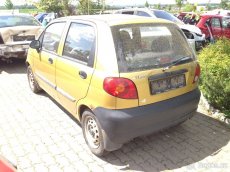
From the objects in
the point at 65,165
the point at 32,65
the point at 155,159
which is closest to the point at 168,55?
the point at 155,159

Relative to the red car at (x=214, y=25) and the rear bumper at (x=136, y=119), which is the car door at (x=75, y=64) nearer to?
the rear bumper at (x=136, y=119)

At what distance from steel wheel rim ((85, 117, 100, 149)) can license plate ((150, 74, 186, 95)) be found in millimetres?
896

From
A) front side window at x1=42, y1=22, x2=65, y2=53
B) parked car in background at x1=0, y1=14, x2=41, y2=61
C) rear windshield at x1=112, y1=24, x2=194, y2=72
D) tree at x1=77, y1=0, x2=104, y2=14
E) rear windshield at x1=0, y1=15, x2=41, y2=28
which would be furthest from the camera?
tree at x1=77, y1=0, x2=104, y2=14

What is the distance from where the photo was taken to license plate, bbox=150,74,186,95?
3481 mm

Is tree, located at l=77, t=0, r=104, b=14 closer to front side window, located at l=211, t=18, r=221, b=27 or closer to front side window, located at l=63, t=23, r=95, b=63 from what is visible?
front side window, located at l=211, t=18, r=221, b=27

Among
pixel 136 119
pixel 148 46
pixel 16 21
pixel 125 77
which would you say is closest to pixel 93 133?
pixel 136 119

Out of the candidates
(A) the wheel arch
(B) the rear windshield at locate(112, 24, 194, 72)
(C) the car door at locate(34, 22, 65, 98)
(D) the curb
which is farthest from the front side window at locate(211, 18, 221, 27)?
(A) the wheel arch

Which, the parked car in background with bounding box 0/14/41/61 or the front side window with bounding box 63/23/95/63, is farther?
the parked car in background with bounding box 0/14/41/61

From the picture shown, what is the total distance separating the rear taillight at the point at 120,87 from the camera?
3.28 meters

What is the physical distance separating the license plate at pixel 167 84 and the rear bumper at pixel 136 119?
154 mm

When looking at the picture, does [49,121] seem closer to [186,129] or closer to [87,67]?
[87,67]

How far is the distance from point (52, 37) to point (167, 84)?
7.70 feet

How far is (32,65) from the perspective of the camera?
5969mm

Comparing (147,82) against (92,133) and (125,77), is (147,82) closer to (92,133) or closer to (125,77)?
(125,77)
